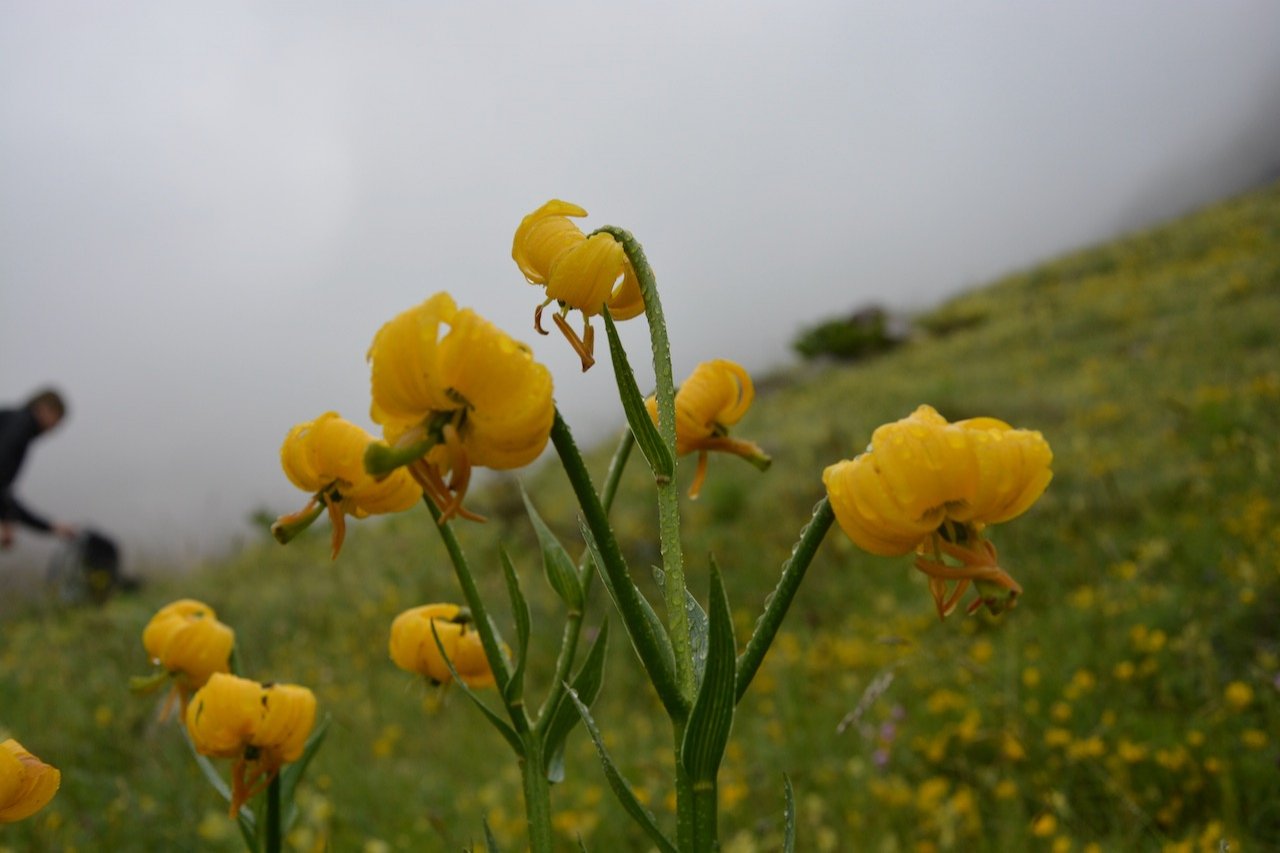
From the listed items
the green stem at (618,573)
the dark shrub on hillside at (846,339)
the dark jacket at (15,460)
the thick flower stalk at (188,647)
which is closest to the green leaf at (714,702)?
the green stem at (618,573)

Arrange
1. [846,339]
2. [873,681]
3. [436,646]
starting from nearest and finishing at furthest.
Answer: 1. [436,646]
2. [873,681]
3. [846,339]

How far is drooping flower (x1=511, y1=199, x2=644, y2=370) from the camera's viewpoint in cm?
73

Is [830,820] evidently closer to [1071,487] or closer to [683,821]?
[683,821]

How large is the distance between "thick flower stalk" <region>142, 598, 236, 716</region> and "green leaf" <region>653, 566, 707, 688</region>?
64 centimetres

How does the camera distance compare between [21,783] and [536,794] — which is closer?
[21,783]

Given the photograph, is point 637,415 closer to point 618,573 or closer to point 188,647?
point 618,573

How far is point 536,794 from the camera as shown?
32.9 inches

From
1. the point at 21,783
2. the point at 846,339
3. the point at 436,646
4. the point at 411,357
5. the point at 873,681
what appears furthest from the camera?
the point at 846,339

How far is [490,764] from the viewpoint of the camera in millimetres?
3172

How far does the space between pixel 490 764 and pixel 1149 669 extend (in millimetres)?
2173

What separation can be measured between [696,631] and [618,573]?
154 mm

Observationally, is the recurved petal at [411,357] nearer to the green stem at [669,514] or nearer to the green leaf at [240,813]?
the green stem at [669,514]

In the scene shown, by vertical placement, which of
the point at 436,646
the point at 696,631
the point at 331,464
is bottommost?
the point at 436,646

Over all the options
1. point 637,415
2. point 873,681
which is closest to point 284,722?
point 637,415
